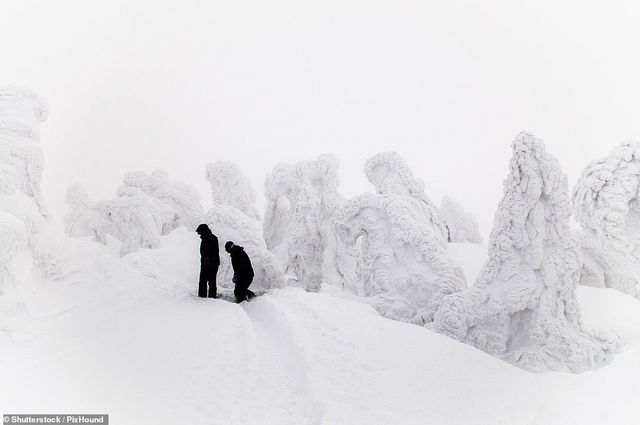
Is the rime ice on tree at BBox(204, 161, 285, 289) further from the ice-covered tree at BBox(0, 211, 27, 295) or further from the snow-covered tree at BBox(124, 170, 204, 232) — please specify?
the snow-covered tree at BBox(124, 170, 204, 232)

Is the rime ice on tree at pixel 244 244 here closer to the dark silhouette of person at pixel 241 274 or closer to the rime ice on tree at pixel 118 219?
the dark silhouette of person at pixel 241 274

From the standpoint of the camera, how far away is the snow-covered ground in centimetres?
522

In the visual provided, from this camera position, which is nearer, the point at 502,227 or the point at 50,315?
the point at 50,315

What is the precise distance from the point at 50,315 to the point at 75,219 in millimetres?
8792

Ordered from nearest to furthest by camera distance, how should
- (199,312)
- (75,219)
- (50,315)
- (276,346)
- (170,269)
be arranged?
(276,346) < (50,315) < (199,312) < (170,269) < (75,219)

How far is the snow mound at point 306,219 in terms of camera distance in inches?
485

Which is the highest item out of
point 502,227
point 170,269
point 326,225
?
point 502,227

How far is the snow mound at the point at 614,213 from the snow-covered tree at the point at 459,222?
25.5 feet

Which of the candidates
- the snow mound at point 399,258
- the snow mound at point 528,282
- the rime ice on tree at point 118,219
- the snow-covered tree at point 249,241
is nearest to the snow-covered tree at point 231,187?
the rime ice on tree at point 118,219

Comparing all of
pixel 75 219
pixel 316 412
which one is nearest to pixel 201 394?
pixel 316 412

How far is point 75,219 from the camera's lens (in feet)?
49.9

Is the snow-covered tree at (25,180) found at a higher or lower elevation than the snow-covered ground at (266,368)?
higher

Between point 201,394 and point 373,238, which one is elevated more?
point 373,238

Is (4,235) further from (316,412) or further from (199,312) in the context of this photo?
(316,412)
